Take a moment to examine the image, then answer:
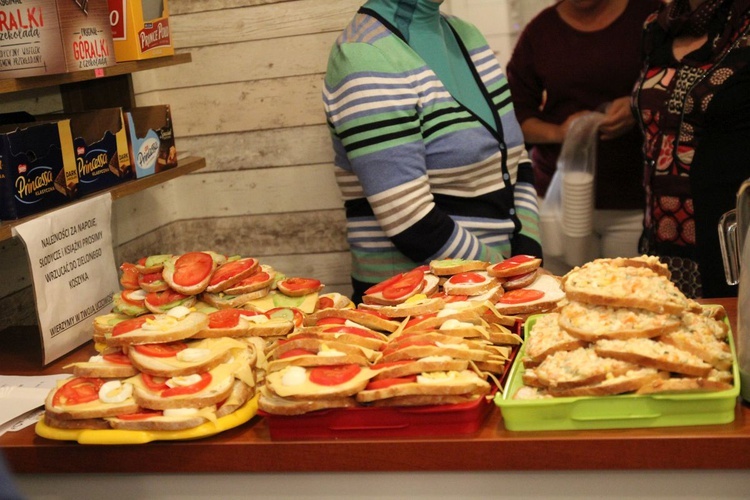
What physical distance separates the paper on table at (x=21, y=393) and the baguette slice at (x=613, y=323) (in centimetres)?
111

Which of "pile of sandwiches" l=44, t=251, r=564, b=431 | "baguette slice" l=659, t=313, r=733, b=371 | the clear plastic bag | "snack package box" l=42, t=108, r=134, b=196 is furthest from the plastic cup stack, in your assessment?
"baguette slice" l=659, t=313, r=733, b=371

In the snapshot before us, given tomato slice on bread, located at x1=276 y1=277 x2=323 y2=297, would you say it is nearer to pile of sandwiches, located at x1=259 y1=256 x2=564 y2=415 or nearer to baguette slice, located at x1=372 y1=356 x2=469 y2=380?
pile of sandwiches, located at x1=259 y1=256 x2=564 y2=415

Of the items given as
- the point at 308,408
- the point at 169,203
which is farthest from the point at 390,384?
the point at 169,203

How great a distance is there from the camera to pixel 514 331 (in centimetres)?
194

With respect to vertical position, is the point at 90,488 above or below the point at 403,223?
below

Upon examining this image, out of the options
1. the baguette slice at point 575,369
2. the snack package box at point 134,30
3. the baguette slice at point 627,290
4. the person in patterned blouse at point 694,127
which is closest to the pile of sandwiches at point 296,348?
the baguette slice at point 575,369

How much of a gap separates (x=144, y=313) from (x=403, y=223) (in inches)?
26.9

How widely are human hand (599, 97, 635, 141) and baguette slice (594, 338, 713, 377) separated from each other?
1.90 m

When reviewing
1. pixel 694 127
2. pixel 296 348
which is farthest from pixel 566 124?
pixel 296 348

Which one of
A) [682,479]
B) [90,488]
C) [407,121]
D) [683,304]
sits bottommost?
[90,488]

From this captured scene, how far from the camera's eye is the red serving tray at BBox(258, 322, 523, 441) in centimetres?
157

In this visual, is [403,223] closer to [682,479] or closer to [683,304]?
[683,304]

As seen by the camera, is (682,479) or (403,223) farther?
(403,223)

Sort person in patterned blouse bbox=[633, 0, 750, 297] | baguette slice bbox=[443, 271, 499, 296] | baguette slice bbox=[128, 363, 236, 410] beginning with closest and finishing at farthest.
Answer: baguette slice bbox=[128, 363, 236, 410] < baguette slice bbox=[443, 271, 499, 296] < person in patterned blouse bbox=[633, 0, 750, 297]
